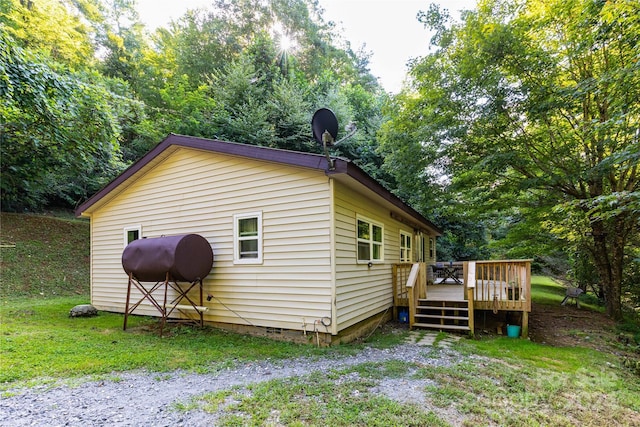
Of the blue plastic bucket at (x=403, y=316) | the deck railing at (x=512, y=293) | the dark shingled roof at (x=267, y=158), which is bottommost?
the blue plastic bucket at (x=403, y=316)

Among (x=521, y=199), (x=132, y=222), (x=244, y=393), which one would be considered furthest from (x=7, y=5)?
(x=521, y=199)

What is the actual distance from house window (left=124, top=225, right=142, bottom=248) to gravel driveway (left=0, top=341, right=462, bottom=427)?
172 inches

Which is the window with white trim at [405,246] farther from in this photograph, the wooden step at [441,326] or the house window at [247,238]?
the house window at [247,238]

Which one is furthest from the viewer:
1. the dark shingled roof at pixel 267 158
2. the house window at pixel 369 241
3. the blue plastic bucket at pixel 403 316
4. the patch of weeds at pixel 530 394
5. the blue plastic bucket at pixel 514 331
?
the blue plastic bucket at pixel 403 316

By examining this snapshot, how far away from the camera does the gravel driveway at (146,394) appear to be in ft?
9.44

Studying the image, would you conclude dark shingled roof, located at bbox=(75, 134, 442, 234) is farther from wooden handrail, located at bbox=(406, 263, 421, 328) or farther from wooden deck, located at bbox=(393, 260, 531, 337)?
wooden deck, located at bbox=(393, 260, 531, 337)

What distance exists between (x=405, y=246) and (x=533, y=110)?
4.93 meters

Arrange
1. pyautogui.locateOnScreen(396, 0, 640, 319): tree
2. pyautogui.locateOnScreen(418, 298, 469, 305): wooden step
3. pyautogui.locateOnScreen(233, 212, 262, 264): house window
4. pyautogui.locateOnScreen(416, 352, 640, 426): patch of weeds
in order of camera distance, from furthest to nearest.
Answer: pyautogui.locateOnScreen(396, 0, 640, 319): tree < pyautogui.locateOnScreen(418, 298, 469, 305): wooden step < pyautogui.locateOnScreen(233, 212, 262, 264): house window < pyautogui.locateOnScreen(416, 352, 640, 426): patch of weeds

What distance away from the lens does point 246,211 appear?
19.7 feet

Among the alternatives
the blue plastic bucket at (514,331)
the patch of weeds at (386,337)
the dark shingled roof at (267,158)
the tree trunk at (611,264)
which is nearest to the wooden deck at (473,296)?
the blue plastic bucket at (514,331)

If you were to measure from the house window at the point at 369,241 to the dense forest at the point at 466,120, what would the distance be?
3.56m

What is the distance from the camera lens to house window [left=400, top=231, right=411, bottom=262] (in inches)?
376

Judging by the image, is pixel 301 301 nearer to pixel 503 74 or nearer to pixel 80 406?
pixel 80 406

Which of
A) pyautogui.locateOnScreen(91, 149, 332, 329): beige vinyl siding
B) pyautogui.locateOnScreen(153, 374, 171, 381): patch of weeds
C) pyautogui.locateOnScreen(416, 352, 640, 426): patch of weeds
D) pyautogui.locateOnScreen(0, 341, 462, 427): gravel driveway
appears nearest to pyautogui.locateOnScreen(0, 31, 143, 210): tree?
pyautogui.locateOnScreen(91, 149, 332, 329): beige vinyl siding
